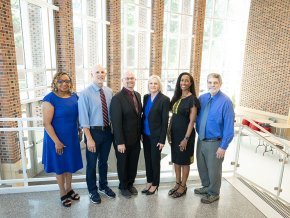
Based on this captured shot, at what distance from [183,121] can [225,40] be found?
11.9 metres

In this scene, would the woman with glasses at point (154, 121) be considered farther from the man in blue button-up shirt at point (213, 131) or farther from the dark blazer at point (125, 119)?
the man in blue button-up shirt at point (213, 131)

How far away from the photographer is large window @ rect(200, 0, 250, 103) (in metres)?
12.3

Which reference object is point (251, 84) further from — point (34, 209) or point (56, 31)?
point (34, 209)

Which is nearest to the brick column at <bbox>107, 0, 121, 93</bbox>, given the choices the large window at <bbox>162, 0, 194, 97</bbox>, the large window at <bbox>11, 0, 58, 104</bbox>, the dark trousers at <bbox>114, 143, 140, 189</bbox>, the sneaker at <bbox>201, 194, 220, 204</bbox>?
the large window at <bbox>11, 0, 58, 104</bbox>

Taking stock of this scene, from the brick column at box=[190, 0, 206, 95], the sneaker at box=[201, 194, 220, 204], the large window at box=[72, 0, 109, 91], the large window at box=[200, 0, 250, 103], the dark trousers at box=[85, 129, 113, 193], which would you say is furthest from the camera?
the large window at box=[200, 0, 250, 103]

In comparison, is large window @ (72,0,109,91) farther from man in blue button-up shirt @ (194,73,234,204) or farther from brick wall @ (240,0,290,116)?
brick wall @ (240,0,290,116)

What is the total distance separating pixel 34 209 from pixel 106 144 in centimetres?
104

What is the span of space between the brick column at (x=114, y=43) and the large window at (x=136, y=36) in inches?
32.1

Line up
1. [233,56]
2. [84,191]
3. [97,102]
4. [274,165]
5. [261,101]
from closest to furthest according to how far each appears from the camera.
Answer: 1. [97,102]
2. [84,191]
3. [274,165]
4. [261,101]
5. [233,56]

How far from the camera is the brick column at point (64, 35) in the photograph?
→ 6.14 metres

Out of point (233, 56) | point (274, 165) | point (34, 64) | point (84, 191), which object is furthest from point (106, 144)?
point (233, 56)

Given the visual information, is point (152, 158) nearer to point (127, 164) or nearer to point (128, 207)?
point (127, 164)

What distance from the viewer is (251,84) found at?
11078 millimetres

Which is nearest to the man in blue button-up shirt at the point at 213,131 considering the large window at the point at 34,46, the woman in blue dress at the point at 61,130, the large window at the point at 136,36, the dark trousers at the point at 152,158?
the dark trousers at the point at 152,158
